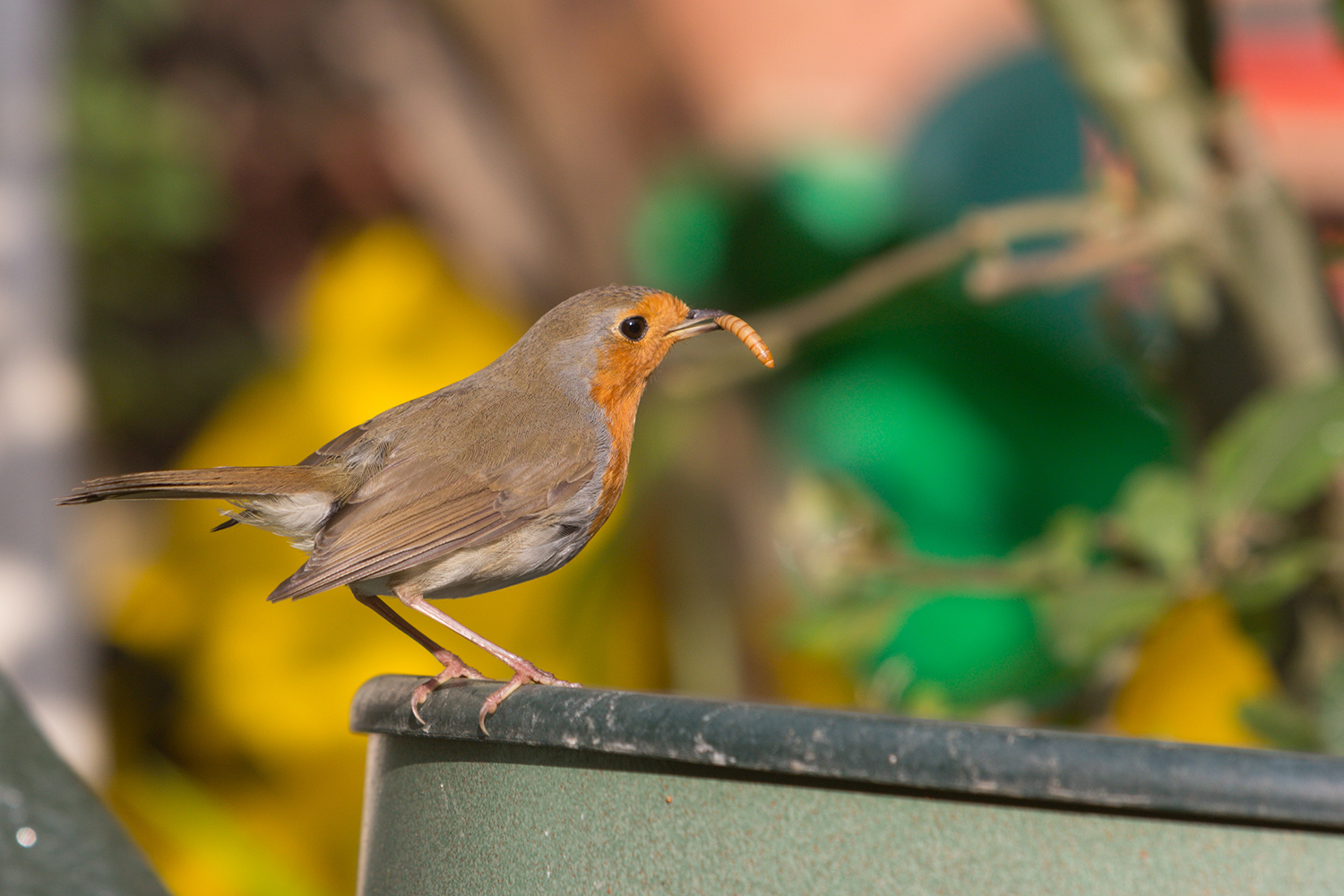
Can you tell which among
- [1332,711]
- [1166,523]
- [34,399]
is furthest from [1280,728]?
[34,399]

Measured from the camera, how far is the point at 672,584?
237 centimetres

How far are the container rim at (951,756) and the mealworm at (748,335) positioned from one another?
1.04 feet

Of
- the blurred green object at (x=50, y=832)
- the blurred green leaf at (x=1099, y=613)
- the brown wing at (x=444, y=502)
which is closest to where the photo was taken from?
the blurred green object at (x=50, y=832)

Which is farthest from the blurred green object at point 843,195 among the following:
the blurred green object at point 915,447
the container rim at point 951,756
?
the container rim at point 951,756

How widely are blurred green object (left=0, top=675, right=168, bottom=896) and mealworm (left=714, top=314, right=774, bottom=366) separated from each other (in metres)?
0.49

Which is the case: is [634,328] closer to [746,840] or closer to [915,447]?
[746,840]

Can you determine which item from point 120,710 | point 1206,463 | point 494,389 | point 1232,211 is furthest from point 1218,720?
point 120,710

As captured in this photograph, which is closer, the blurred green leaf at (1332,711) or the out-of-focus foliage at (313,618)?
the blurred green leaf at (1332,711)

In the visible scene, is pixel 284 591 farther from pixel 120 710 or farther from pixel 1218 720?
pixel 120 710

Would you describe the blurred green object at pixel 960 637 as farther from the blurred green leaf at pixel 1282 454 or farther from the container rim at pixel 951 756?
the container rim at pixel 951 756

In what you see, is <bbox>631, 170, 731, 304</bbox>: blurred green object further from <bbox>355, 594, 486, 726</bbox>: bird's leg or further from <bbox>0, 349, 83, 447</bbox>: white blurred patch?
<bbox>355, 594, 486, 726</bbox>: bird's leg

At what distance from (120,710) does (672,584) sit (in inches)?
53.7

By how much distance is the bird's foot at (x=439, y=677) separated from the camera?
67cm

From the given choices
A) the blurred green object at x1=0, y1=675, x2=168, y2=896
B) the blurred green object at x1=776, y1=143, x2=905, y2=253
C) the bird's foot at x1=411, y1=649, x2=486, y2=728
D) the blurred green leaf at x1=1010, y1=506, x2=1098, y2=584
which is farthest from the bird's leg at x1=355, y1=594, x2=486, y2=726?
the blurred green object at x1=776, y1=143, x2=905, y2=253
